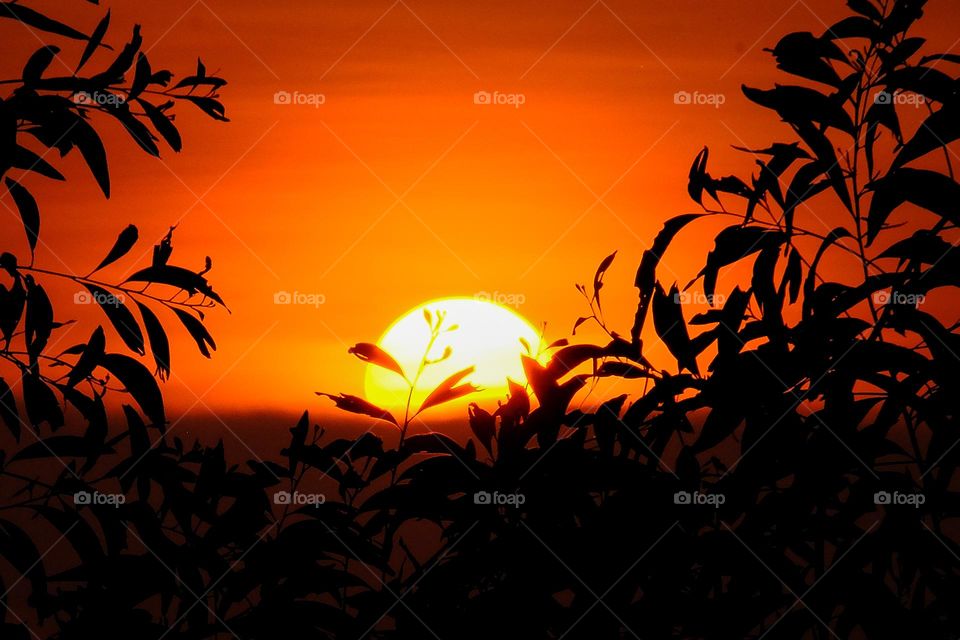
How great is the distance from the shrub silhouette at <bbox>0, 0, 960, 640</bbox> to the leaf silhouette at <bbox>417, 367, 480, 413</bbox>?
0.17m

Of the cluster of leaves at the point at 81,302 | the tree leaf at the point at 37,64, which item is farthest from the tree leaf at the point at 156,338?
the tree leaf at the point at 37,64

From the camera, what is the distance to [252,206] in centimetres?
316

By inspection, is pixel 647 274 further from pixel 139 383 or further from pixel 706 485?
pixel 139 383

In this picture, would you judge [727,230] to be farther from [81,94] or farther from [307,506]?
[81,94]

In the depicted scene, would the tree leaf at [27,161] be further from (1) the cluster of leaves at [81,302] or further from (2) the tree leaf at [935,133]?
(2) the tree leaf at [935,133]

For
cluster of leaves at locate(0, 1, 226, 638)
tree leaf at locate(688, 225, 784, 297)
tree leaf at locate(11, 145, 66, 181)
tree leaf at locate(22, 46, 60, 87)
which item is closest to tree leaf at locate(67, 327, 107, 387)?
cluster of leaves at locate(0, 1, 226, 638)

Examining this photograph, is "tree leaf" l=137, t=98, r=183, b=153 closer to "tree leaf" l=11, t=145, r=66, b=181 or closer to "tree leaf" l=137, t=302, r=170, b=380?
"tree leaf" l=11, t=145, r=66, b=181

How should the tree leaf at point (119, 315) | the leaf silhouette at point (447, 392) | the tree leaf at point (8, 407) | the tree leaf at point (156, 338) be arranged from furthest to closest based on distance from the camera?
the leaf silhouette at point (447, 392) → the tree leaf at point (156, 338) → the tree leaf at point (119, 315) → the tree leaf at point (8, 407)

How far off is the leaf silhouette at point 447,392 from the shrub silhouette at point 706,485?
17cm

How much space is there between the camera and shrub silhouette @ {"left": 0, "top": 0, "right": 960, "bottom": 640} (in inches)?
65.9

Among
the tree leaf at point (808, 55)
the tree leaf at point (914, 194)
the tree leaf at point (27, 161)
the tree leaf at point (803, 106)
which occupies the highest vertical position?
the tree leaf at point (808, 55)

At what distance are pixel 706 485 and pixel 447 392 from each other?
2.24 feet

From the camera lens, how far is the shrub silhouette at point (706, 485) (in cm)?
167

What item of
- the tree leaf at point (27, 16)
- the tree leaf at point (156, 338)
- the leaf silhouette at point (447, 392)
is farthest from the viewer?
the leaf silhouette at point (447, 392)
